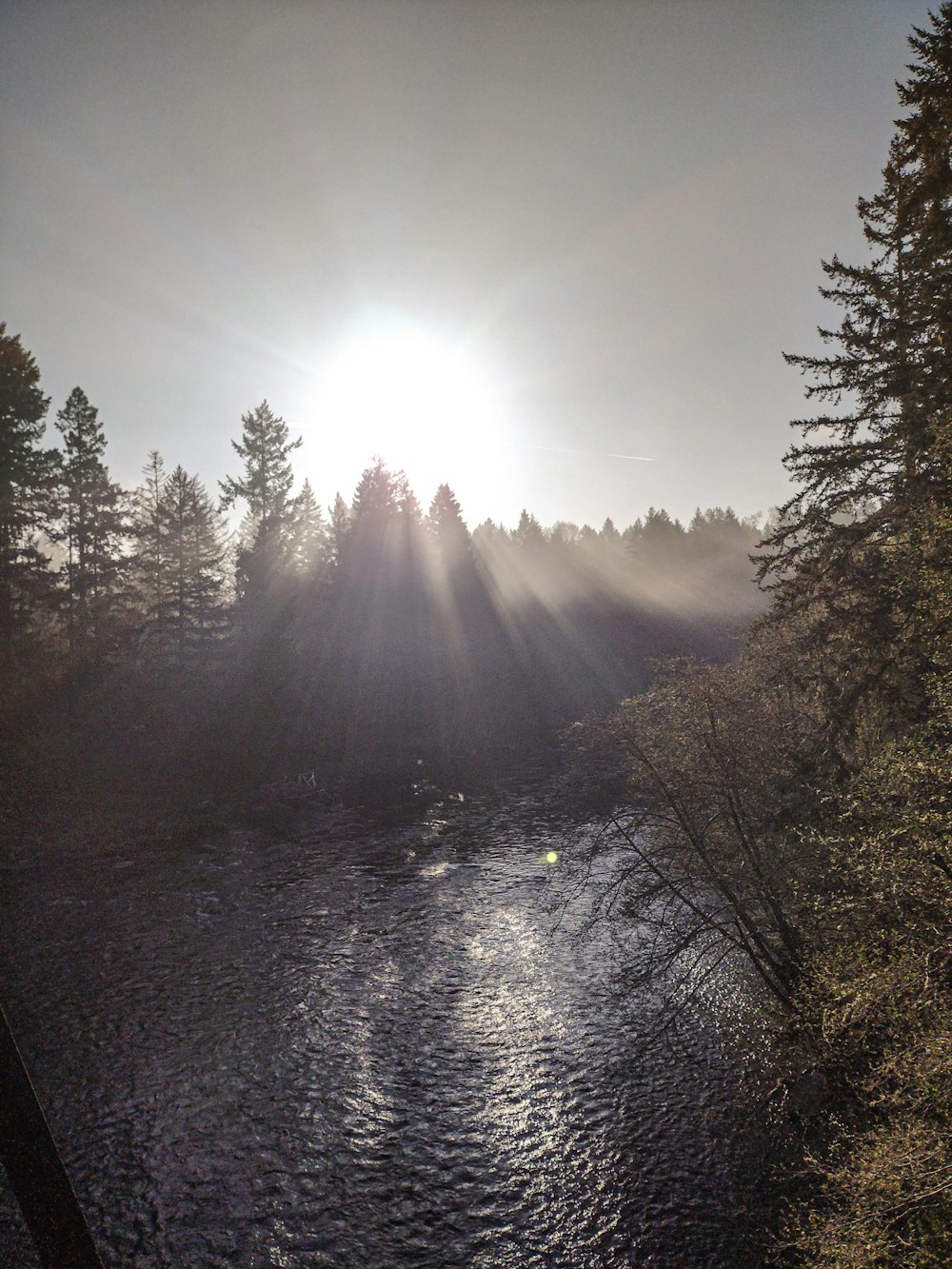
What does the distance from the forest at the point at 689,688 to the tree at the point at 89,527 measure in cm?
20

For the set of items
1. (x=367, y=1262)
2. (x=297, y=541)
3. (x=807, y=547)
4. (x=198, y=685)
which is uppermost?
(x=297, y=541)

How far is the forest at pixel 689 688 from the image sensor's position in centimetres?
830

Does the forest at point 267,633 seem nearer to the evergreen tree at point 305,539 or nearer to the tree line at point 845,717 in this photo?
the evergreen tree at point 305,539

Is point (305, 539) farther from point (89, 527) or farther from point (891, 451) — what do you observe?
point (891, 451)

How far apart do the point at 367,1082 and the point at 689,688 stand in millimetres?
10427

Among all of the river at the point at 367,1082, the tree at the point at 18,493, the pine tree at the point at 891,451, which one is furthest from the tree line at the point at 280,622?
the river at the point at 367,1082

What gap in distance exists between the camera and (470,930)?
19.0 m

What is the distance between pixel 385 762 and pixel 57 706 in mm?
19718

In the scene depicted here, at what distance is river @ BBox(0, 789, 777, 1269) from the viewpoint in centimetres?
931

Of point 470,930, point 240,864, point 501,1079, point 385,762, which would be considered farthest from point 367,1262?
point 385,762

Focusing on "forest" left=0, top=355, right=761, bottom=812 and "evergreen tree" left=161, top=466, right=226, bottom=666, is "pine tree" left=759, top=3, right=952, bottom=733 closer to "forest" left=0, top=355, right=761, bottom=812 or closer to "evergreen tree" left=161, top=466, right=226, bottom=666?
"forest" left=0, top=355, right=761, bottom=812

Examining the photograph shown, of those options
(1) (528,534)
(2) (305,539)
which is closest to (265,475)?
(2) (305,539)

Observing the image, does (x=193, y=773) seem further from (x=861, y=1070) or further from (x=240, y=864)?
(x=861, y=1070)

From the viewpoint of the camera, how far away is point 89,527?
40312 millimetres
